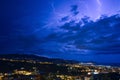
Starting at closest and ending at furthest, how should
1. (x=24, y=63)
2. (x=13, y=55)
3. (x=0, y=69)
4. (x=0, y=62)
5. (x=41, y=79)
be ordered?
(x=41, y=79) < (x=0, y=69) < (x=0, y=62) < (x=24, y=63) < (x=13, y=55)

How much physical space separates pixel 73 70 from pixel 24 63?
38.3ft

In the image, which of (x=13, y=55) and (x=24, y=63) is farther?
(x=13, y=55)

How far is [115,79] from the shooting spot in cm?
2891

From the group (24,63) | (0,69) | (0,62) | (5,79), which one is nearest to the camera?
(5,79)

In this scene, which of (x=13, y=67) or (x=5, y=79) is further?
(x=13, y=67)

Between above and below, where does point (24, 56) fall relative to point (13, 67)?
above

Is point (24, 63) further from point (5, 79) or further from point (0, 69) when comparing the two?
point (5, 79)

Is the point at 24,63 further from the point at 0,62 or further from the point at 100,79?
the point at 100,79

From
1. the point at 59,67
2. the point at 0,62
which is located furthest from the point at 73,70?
the point at 0,62

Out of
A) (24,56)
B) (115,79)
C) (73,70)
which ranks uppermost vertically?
(24,56)

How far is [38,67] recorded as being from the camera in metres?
57.0

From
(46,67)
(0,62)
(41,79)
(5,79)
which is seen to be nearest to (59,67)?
(46,67)

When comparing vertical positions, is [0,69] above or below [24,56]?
below

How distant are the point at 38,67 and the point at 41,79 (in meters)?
25.3
